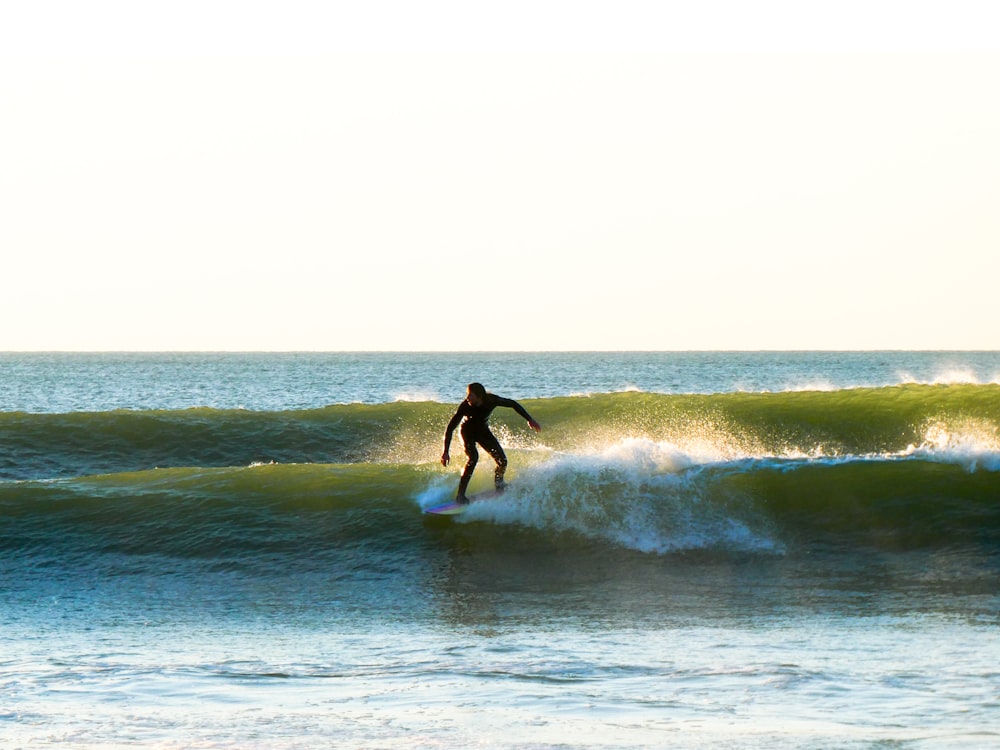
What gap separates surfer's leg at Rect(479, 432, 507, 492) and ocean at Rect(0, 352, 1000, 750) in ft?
1.86

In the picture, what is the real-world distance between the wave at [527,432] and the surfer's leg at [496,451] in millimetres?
11312

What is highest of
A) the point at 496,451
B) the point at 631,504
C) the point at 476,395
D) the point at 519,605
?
the point at 476,395

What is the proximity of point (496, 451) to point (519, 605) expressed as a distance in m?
3.41

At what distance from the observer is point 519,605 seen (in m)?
13.2

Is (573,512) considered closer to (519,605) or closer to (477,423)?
(477,423)

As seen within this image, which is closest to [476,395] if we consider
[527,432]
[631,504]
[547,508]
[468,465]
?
[468,465]

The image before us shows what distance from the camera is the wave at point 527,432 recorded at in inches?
1168

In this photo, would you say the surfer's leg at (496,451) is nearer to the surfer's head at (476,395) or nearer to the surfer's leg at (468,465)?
the surfer's leg at (468,465)

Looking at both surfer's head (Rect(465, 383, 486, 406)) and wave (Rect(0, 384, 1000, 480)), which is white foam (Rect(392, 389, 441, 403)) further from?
surfer's head (Rect(465, 383, 486, 406))

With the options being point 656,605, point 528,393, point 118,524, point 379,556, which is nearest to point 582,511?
point 379,556

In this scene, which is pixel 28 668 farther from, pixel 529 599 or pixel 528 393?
pixel 528 393

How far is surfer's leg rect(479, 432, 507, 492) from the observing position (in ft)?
53.1

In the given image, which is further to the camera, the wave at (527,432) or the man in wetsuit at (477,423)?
the wave at (527,432)

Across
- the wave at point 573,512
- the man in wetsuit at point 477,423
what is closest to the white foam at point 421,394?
the wave at point 573,512
